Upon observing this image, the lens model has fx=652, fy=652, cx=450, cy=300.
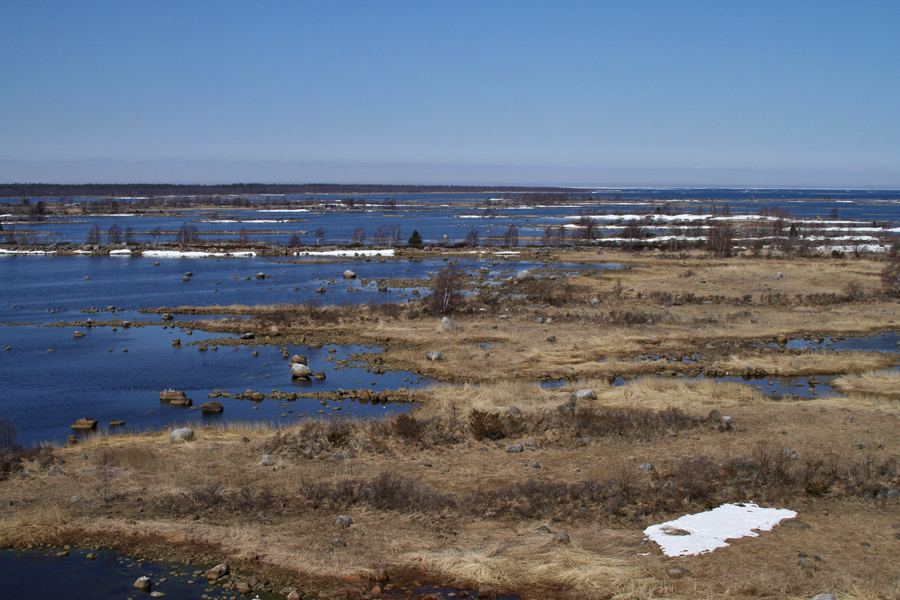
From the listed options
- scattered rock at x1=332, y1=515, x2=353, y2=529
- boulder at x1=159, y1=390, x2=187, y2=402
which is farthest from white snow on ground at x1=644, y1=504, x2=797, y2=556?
boulder at x1=159, y1=390, x2=187, y2=402

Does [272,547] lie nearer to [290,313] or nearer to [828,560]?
[828,560]

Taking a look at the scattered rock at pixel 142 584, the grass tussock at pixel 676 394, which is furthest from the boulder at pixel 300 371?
the scattered rock at pixel 142 584

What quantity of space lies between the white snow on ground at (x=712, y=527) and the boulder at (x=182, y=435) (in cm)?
1063

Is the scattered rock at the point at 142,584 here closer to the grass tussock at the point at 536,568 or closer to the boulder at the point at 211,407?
the grass tussock at the point at 536,568

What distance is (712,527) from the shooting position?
1046 centimetres

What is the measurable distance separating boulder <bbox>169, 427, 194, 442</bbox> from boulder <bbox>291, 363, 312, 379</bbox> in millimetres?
6954

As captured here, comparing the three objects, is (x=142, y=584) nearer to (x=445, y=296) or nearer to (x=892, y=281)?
(x=445, y=296)

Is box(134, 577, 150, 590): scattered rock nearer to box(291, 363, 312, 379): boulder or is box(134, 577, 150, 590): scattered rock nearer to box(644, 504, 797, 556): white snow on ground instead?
box(644, 504, 797, 556): white snow on ground

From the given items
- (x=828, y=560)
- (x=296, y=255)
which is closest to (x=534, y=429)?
(x=828, y=560)

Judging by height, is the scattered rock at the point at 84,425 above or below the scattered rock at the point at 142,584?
below

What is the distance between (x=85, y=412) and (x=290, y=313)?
1422cm

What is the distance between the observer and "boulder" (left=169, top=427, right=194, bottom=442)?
50.5 feet

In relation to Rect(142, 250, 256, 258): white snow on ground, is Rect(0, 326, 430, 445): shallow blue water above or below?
below

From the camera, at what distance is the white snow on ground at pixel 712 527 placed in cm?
987
